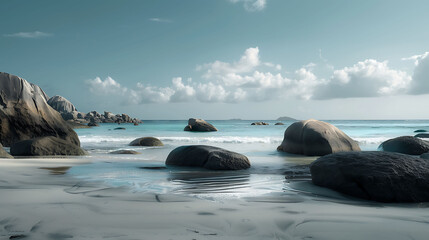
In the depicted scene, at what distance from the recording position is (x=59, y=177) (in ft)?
12.4

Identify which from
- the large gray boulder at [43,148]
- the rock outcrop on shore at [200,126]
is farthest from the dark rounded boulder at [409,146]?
the rock outcrop on shore at [200,126]

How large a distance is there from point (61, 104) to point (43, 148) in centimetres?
7993

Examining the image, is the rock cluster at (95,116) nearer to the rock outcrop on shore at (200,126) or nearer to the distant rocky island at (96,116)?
the distant rocky island at (96,116)

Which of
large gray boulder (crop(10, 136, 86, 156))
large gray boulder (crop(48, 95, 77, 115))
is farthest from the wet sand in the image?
large gray boulder (crop(48, 95, 77, 115))

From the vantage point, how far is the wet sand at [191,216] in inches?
68.2

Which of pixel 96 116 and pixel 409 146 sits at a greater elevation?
pixel 96 116

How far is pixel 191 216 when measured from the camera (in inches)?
81.4

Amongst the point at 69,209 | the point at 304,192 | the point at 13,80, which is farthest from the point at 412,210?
the point at 13,80

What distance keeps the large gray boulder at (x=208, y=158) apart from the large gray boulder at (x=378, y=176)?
6.01 ft

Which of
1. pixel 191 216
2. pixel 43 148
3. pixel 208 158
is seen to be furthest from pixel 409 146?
pixel 43 148

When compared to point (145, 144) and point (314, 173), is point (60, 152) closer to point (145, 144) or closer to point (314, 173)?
point (145, 144)

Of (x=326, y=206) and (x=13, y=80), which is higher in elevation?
(x=13, y=80)

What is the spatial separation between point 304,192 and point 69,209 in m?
2.26

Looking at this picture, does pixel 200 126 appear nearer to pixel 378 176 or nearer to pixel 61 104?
pixel 378 176
